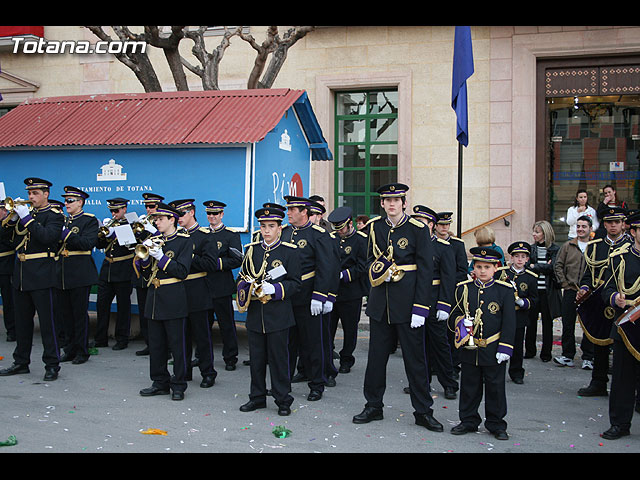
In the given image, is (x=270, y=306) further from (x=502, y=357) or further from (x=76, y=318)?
(x=76, y=318)

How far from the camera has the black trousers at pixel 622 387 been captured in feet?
19.4

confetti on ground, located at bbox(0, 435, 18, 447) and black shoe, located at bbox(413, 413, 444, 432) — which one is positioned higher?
confetti on ground, located at bbox(0, 435, 18, 447)

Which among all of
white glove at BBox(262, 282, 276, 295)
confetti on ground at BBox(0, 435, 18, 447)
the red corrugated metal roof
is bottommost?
confetti on ground at BBox(0, 435, 18, 447)

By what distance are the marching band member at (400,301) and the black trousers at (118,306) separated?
4.40m

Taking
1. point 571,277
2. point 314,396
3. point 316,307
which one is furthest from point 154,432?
point 571,277

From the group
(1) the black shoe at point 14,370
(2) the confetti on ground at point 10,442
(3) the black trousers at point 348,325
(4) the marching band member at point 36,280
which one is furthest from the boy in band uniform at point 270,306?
(1) the black shoe at point 14,370

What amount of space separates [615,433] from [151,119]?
732 centimetres

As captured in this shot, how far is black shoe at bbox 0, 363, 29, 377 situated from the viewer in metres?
7.79

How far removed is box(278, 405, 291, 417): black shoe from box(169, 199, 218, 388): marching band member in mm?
1351

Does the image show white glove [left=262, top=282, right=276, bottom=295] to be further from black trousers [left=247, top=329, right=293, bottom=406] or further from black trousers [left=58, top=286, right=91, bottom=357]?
black trousers [left=58, top=286, right=91, bottom=357]

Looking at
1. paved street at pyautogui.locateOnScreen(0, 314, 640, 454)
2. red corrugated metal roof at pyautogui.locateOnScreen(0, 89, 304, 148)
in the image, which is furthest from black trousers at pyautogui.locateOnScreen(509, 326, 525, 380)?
red corrugated metal roof at pyautogui.locateOnScreen(0, 89, 304, 148)

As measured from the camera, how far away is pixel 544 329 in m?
9.04
